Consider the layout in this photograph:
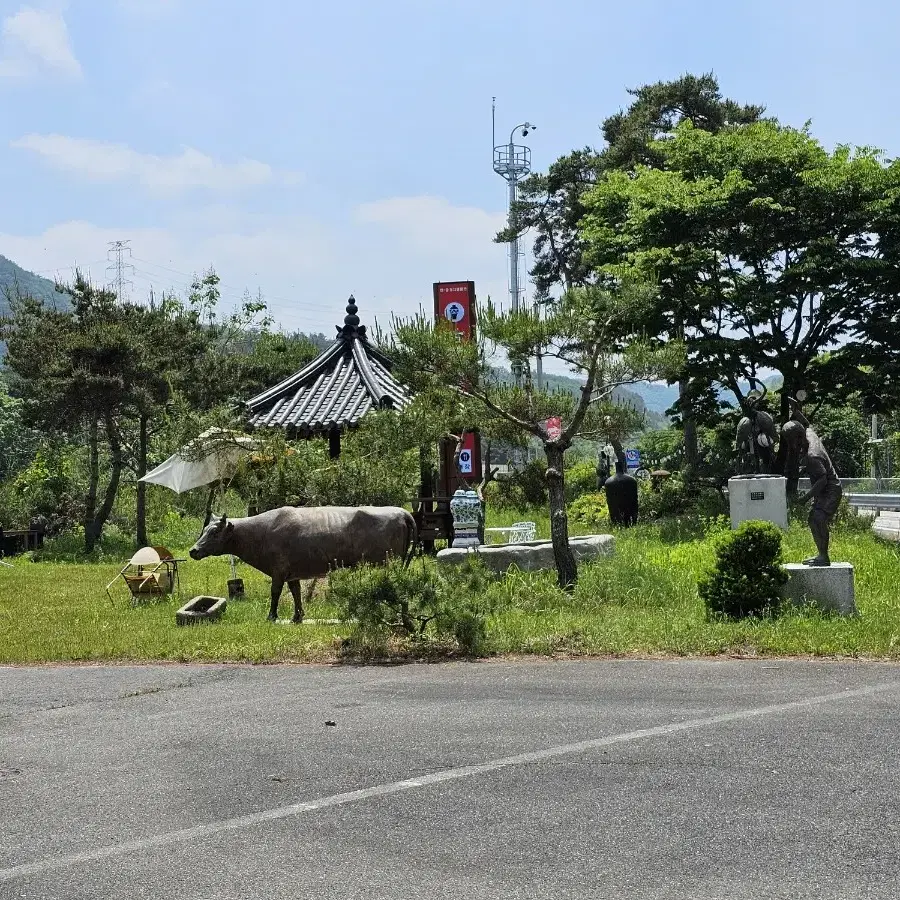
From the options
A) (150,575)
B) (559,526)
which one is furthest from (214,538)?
(559,526)

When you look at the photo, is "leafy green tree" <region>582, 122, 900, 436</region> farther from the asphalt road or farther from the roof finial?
the asphalt road

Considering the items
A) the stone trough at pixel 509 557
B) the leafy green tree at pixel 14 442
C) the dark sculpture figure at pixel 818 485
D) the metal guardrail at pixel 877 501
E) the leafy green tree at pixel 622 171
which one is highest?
the leafy green tree at pixel 622 171

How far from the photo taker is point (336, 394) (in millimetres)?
20203

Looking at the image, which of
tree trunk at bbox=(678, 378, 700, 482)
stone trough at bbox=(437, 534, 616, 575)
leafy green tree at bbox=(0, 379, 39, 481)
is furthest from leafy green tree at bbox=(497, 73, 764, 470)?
leafy green tree at bbox=(0, 379, 39, 481)

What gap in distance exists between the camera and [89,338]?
25984 millimetres

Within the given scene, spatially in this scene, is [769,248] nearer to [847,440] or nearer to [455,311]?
[455,311]

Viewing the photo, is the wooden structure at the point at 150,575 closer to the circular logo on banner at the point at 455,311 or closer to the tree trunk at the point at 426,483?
the tree trunk at the point at 426,483

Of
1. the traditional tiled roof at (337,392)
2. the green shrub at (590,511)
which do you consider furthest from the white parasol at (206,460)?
the green shrub at (590,511)

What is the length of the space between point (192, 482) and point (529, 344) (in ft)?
24.3

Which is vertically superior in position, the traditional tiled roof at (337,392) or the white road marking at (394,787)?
the traditional tiled roof at (337,392)

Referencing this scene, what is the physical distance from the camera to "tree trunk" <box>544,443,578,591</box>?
13.2m

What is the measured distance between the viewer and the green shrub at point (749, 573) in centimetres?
1081

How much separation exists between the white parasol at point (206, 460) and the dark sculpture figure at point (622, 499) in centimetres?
1041

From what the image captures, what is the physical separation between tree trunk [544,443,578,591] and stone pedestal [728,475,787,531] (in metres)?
6.05
